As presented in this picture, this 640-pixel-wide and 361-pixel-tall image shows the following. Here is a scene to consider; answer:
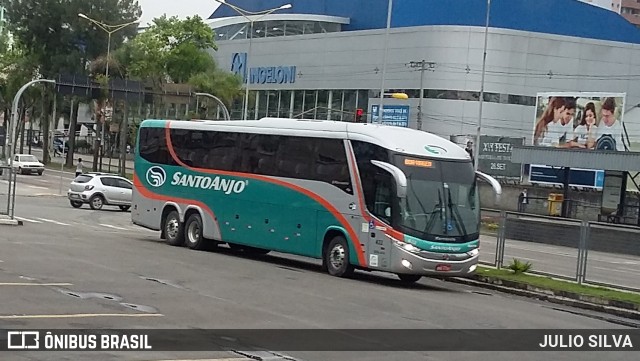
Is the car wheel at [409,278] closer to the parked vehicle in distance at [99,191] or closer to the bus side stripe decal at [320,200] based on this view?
the bus side stripe decal at [320,200]

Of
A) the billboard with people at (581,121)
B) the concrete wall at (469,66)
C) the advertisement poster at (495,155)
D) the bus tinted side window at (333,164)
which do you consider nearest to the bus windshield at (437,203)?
the bus tinted side window at (333,164)

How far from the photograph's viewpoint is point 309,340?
42.7ft

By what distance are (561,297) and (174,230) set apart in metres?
11.1

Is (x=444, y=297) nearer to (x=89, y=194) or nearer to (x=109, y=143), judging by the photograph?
(x=89, y=194)

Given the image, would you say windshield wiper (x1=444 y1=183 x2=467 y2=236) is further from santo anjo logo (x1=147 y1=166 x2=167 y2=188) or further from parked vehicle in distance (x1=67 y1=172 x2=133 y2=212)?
parked vehicle in distance (x1=67 y1=172 x2=133 y2=212)

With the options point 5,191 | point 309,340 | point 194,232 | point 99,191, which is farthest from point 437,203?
point 99,191

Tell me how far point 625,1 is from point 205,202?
5557 inches

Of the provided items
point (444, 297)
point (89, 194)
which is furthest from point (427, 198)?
point (89, 194)

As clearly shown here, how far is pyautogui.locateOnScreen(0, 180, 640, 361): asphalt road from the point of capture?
13289 millimetres

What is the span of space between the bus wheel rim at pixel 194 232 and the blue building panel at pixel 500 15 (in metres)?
56.3

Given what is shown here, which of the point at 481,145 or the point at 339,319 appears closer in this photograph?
the point at 339,319

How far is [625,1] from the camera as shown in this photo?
15625 centimetres

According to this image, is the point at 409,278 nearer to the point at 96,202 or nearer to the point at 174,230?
the point at 174,230

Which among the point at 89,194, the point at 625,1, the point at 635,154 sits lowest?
the point at 89,194
